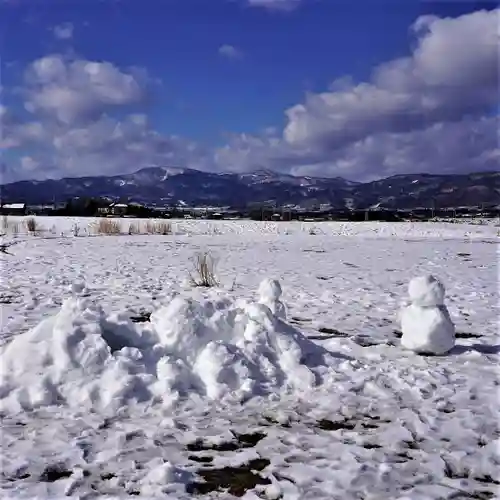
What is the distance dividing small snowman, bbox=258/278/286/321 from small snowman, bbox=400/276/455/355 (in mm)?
1580

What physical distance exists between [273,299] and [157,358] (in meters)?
1.83

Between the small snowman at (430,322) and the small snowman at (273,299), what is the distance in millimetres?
1580

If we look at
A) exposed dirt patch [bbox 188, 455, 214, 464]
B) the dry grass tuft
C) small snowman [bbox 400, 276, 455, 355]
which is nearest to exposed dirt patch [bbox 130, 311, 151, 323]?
small snowman [bbox 400, 276, 455, 355]

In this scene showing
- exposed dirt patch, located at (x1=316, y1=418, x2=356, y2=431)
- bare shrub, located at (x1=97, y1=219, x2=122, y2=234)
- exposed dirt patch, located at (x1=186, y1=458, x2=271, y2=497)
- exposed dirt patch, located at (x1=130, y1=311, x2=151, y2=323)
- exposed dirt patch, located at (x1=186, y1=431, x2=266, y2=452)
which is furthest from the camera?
bare shrub, located at (x1=97, y1=219, x2=122, y2=234)

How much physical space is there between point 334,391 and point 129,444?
2088mm

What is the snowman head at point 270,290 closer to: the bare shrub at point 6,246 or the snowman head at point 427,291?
the snowman head at point 427,291

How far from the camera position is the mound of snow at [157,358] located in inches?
192

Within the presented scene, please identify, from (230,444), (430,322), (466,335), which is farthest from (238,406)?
(466,335)

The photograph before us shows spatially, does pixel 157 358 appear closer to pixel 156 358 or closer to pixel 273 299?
pixel 156 358

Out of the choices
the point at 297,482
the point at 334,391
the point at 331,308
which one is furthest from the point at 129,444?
the point at 331,308

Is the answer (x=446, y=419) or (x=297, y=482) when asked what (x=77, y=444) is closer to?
(x=297, y=482)

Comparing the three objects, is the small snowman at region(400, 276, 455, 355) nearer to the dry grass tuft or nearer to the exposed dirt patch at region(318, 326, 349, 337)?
the exposed dirt patch at region(318, 326, 349, 337)

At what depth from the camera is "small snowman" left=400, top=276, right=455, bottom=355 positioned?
20.6ft

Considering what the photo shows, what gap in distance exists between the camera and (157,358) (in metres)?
5.39
